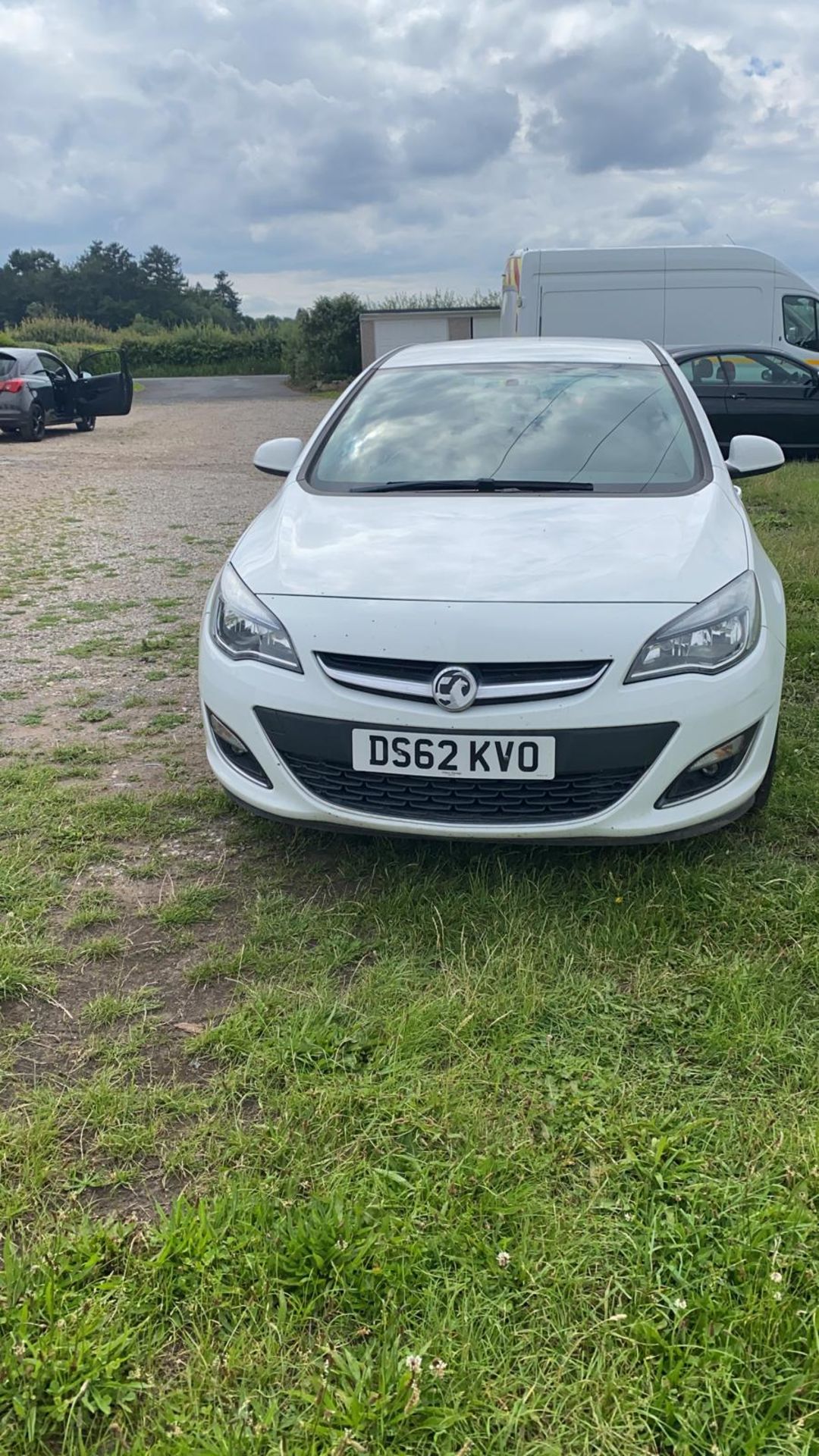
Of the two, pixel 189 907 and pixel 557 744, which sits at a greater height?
pixel 557 744

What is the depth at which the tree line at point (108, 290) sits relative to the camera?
86.9 m

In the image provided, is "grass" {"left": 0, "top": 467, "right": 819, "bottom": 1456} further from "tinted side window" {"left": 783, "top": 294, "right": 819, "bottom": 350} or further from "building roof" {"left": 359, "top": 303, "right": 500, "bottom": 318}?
"building roof" {"left": 359, "top": 303, "right": 500, "bottom": 318}

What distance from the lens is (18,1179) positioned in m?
2.01

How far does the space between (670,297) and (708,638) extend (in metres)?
14.2

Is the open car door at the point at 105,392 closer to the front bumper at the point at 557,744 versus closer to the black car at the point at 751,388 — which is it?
the black car at the point at 751,388

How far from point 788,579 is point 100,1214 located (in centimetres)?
546

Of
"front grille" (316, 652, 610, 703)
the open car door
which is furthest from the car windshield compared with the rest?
the open car door

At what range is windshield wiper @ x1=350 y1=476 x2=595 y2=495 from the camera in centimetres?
352

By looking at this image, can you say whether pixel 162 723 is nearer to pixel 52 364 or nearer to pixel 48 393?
pixel 48 393


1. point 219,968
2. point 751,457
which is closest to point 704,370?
point 751,457

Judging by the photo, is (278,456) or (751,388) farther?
(751,388)

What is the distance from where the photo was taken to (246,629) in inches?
119

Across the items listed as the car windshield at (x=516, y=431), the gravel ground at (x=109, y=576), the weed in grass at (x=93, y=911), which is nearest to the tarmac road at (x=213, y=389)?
the gravel ground at (x=109, y=576)

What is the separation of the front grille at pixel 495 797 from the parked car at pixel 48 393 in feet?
47.8
